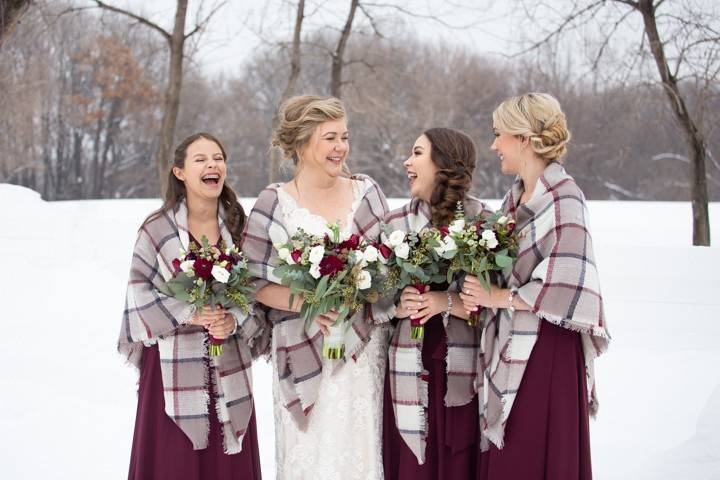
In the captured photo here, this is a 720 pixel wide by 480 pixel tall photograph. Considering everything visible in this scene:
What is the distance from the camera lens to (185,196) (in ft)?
13.5

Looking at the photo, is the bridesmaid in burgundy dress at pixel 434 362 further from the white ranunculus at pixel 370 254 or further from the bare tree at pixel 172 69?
the bare tree at pixel 172 69

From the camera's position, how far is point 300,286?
347cm

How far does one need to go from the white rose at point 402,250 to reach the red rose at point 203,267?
942mm

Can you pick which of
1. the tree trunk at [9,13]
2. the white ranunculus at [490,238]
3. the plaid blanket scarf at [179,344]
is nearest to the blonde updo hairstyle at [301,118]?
the plaid blanket scarf at [179,344]

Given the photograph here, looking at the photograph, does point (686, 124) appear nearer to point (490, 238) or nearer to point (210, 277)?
point (490, 238)

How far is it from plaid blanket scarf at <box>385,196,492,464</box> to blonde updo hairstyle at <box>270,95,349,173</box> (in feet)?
2.64

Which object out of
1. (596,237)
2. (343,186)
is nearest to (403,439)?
(343,186)

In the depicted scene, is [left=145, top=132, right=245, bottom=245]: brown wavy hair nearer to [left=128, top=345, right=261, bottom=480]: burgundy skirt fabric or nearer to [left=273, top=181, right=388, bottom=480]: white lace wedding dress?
[left=273, top=181, right=388, bottom=480]: white lace wedding dress

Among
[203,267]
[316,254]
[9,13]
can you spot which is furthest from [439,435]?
[9,13]

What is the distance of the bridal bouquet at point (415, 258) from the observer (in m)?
3.52

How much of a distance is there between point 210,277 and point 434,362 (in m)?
1.32

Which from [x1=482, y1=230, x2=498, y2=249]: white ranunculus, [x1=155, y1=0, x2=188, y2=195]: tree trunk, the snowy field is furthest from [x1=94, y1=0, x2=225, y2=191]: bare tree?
[x1=482, y1=230, x2=498, y2=249]: white ranunculus

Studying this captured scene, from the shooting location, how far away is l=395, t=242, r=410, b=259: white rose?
11.5ft

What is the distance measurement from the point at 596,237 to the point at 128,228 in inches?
324
